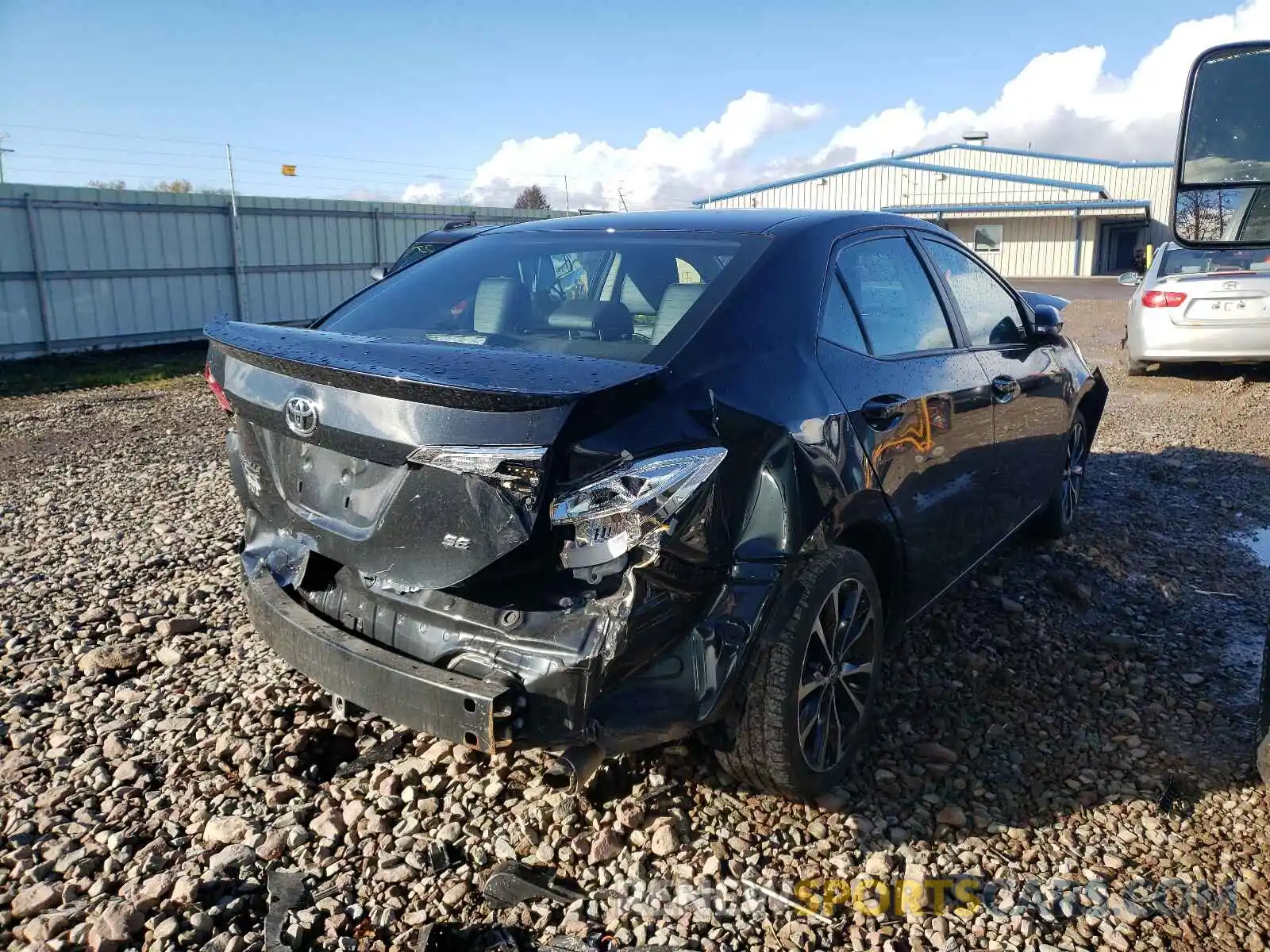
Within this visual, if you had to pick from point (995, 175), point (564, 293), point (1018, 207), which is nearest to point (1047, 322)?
point (564, 293)

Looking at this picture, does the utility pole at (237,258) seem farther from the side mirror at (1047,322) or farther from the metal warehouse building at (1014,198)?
the metal warehouse building at (1014,198)

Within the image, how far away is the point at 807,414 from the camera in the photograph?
277cm

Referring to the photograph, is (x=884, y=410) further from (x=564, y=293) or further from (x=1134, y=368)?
(x=1134, y=368)

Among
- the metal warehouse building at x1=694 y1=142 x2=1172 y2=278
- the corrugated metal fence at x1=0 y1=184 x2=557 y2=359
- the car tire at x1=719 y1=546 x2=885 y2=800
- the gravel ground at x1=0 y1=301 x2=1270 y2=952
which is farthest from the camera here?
the metal warehouse building at x1=694 y1=142 x2=1172 y2=278

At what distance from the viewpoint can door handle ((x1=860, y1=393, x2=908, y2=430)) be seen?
9.96 ft

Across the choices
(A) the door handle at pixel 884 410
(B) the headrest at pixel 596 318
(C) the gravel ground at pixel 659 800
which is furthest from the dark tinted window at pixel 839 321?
(C) the gravel ground at pixel 659 800

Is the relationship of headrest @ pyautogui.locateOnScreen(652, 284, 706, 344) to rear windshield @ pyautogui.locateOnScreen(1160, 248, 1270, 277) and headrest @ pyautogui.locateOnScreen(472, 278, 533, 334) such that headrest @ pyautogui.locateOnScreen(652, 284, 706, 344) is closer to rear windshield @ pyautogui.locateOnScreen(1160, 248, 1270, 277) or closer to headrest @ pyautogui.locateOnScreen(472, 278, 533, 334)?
headrest @ pyautogui.locateOnScreen(472, 278, 533, 334)

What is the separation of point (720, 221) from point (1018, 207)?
3994 centimetres

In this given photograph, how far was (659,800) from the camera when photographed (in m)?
2.95

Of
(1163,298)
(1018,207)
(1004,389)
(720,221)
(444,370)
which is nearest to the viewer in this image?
(444,370)

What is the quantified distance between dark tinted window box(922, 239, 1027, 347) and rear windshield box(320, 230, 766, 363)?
4.24ft

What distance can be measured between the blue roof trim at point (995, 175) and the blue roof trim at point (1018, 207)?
0.93 meters

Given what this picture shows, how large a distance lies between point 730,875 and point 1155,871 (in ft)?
3.77

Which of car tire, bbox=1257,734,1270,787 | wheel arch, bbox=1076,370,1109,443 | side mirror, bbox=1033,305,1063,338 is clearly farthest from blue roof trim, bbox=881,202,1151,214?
car tire, bbox=1257,734,1270,787
